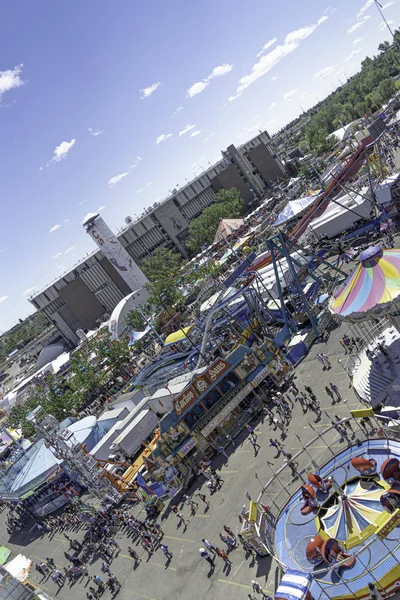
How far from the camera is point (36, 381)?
91188mm

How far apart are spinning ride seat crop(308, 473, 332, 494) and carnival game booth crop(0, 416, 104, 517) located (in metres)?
29.7

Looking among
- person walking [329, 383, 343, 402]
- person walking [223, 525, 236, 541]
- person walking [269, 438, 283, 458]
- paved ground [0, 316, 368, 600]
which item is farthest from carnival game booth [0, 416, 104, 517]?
person walking [329, 383, 343, 402]

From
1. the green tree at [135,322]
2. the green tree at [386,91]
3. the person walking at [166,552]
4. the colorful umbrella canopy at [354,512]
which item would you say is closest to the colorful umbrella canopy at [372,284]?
the colorful umbrella canopy at [354,512]

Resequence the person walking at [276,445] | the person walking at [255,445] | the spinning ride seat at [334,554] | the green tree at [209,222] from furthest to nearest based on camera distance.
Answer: the green tree at [209,222], the person walking at [255,445], the person walking at [276,445], the spinning ride seat at [334,554]

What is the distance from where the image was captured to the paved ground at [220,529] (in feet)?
65.8

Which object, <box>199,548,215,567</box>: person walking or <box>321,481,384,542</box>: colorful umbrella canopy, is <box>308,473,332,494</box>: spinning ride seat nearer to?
<box>321,481,384,542</box>: colorful umbrella canopy

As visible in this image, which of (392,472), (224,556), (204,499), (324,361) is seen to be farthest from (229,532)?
(324,361)

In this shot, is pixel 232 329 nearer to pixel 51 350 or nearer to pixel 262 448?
pixel 262 448

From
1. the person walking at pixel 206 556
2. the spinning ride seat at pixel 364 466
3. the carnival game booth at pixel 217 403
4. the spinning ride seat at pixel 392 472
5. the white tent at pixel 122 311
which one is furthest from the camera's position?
the white tent at pixel 122 311

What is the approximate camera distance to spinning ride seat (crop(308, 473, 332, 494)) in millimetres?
18703

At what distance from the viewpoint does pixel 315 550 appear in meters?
16.1

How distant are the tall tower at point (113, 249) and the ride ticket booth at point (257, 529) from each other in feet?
254

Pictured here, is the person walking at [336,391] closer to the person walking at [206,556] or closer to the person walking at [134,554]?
the person walking at [206,556]

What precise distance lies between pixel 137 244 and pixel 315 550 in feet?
333
